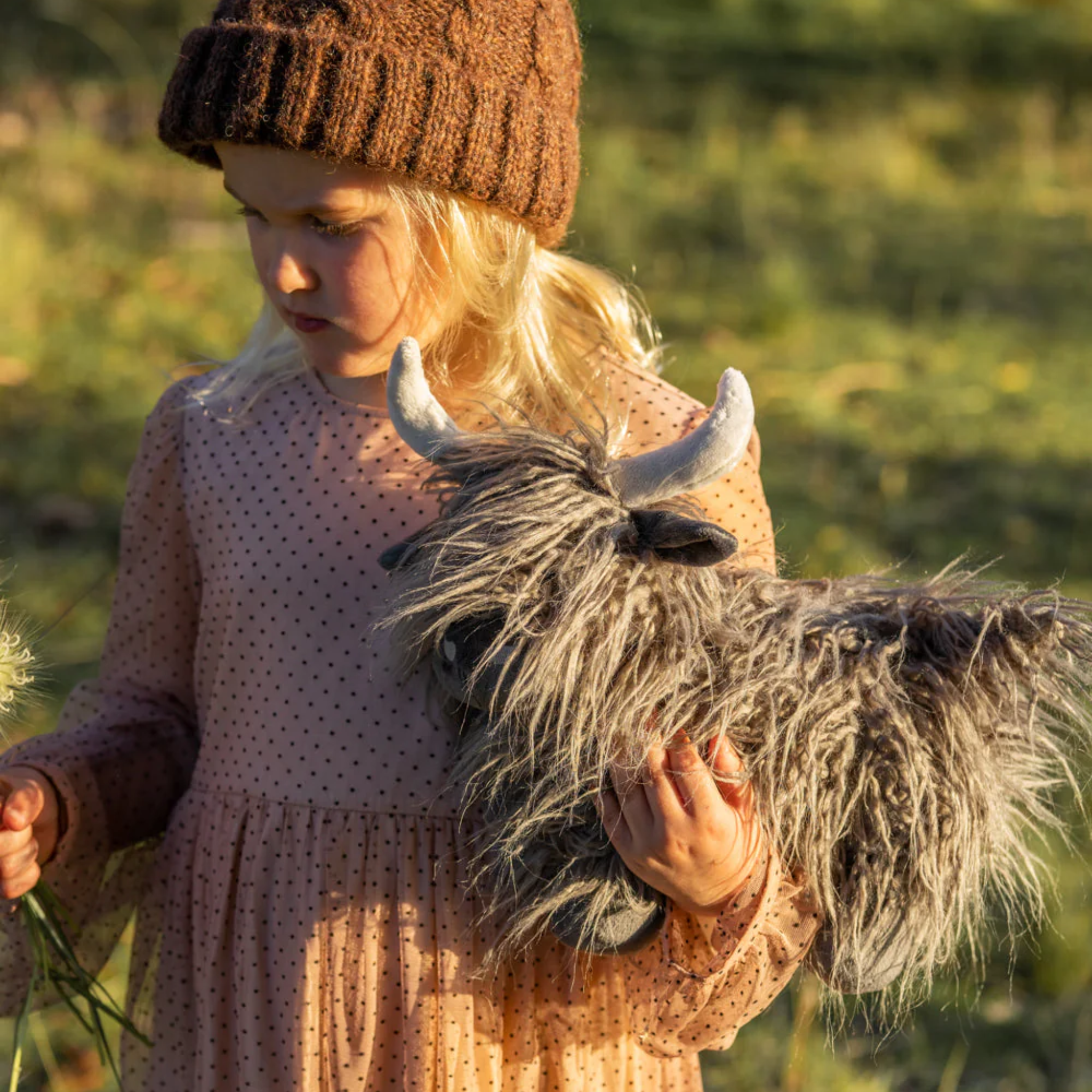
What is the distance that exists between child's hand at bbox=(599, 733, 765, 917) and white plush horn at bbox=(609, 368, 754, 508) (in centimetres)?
26

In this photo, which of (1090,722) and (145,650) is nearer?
(1090,722)

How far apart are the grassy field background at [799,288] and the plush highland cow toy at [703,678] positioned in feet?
1.29

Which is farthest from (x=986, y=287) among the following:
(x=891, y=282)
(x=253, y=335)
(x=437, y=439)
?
(x=437, y=439)

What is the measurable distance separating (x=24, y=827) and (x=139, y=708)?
0.29m

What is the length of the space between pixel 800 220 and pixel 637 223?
93cm

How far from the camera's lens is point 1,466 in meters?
4.66

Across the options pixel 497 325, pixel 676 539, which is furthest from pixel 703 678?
pixel 497 325

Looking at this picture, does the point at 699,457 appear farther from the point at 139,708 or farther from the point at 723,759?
the point at 139,708

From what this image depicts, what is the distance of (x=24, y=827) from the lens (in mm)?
1670

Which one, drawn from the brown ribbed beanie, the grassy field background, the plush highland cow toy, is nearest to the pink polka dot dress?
the plush highland cow toy

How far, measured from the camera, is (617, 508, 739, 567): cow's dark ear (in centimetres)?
129

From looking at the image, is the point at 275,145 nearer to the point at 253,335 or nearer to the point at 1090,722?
the point at 253,335

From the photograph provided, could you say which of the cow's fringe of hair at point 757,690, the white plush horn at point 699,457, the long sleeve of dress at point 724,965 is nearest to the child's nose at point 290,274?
the cow's fringe of hair at point 757,690

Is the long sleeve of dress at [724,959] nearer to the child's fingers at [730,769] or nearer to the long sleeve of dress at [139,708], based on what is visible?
the child's fingers at [730,769]
